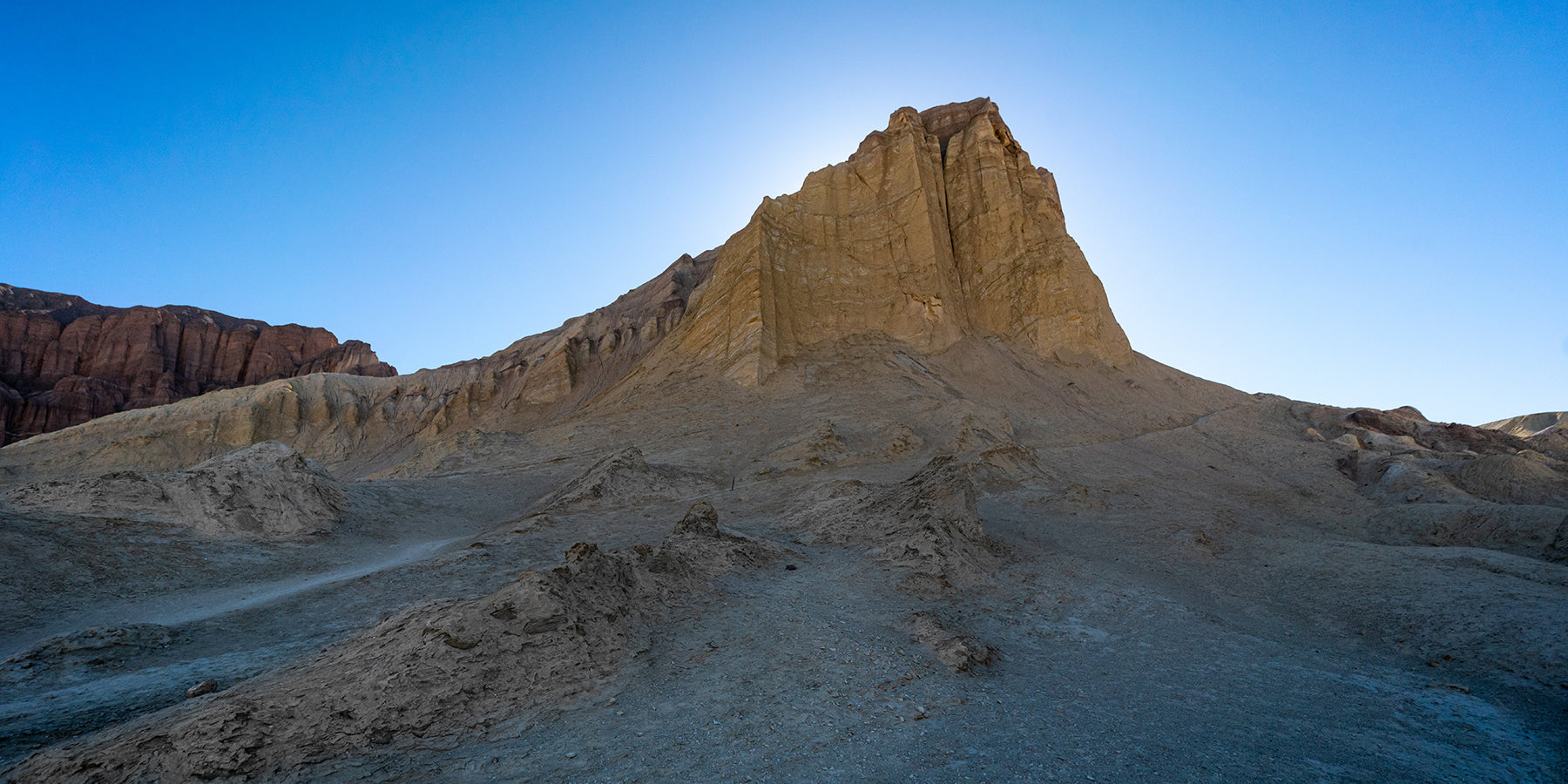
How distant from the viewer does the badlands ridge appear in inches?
214

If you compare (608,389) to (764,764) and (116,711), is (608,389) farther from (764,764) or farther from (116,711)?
(764,764)

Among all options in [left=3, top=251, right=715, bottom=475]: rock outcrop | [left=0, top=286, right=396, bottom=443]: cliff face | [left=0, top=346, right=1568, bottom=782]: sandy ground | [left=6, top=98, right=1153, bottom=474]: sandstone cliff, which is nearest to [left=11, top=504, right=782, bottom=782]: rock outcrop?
[left=0, top=346, right=1568, bottom=782]: sandy ground

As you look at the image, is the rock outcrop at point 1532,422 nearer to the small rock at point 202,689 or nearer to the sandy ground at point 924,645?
the sandy ground at point 924,645

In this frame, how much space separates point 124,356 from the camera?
5697 centimetres

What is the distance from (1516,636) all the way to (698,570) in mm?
10440

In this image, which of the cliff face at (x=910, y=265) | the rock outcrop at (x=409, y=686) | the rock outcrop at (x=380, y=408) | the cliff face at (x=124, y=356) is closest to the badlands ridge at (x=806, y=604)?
the rock outcrop at (x=409, y=686)

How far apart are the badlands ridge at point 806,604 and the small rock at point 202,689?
0.06 metres

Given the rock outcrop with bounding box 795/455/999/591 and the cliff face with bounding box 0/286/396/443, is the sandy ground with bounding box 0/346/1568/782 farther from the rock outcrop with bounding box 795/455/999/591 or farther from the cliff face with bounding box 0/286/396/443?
the cliff face with bounding box 0/286/396/443

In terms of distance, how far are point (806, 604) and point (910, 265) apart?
96.7 feet

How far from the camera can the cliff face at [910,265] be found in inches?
1328

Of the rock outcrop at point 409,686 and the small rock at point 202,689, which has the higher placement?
the rock outcrop at point 409,686

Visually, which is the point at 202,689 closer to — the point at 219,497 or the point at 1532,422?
the point at 219,497

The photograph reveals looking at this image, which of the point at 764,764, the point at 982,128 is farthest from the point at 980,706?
the point at 982,128

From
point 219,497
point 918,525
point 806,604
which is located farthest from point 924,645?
point 219,497
